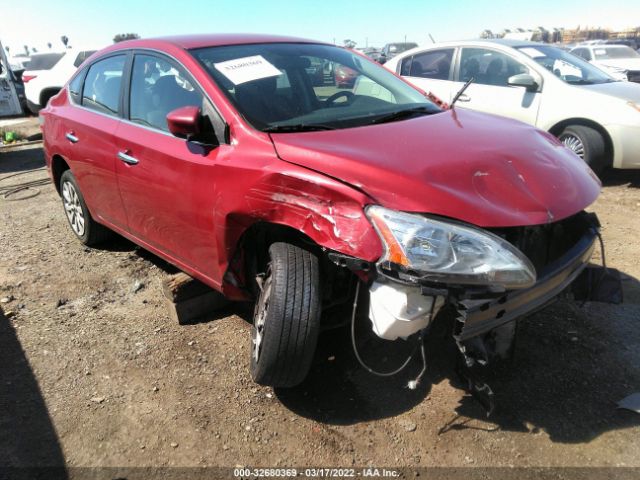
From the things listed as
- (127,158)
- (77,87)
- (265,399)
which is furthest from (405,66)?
(265,399)

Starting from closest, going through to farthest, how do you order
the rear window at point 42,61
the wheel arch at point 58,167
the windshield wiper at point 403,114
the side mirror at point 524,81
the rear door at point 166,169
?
1. the rear door at point 166,169
2. the windshield wiper at point 403,114
3. the wheel arch at point 58,167
4. the side mirror at point 524,81
5. the rear window at point 42,61

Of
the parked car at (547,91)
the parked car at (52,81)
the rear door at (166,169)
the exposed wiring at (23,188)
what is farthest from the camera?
the parked car at (52,81)

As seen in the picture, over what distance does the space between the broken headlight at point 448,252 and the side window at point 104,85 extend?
2399mm

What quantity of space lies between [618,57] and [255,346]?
16520mm

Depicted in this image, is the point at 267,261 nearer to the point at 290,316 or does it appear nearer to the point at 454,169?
the point at 290,316

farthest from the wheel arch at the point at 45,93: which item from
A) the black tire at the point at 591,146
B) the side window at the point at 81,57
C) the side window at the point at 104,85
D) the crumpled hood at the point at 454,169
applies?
the crumpled hood at the point at 454,169

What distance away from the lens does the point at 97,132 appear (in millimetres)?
3494

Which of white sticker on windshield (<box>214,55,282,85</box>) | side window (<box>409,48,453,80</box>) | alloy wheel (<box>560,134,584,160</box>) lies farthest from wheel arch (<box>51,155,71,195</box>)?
alloy wheel (<box>560,134,584,160</box>)

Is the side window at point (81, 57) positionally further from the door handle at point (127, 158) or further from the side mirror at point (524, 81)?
the door handle at point (127, 158)

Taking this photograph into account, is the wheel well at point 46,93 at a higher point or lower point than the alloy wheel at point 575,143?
lower

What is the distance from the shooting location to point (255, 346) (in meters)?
2.51

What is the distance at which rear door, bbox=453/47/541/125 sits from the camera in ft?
20.2

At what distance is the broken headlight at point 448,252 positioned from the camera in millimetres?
1905

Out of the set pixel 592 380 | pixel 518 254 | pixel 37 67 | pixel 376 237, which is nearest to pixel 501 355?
pixel 592 380
